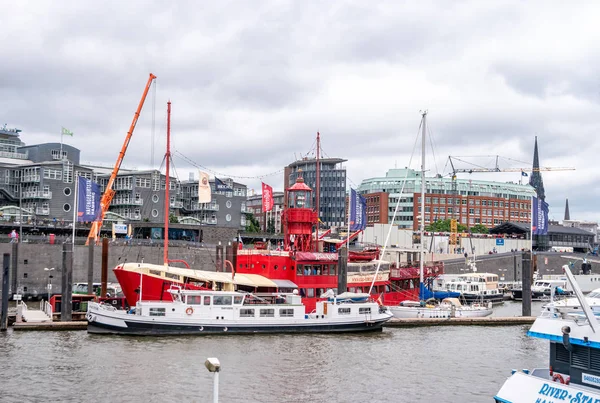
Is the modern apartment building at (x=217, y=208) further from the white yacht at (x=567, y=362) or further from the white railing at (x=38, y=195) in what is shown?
the white yacht at (x=567, y=362)

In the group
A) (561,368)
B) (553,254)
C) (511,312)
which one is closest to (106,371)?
(561,368)

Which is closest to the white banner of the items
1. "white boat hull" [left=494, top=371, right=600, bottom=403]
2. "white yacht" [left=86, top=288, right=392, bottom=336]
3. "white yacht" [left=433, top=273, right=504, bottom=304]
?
"white yacht" [left=86, top=288, right=392, bottom=336]

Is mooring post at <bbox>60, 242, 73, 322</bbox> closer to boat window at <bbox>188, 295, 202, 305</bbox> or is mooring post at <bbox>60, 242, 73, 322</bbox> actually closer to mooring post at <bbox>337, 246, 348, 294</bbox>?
boat window at <bbox>188, 295, 202, 305</bbox>

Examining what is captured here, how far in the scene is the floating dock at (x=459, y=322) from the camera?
197ft

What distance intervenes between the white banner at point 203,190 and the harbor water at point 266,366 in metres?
16.4

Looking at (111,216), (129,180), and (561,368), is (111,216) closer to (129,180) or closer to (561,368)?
(129,180)

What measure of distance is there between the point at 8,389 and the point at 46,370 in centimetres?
408

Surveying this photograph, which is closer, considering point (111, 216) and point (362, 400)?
point (362, 400)

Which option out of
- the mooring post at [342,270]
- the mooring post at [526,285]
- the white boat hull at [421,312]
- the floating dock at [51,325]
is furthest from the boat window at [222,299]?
the mooring post at [526,285]

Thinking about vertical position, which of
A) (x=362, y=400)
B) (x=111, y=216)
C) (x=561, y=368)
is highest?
(x=111, y=216)

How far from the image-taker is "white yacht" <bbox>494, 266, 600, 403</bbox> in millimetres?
22062

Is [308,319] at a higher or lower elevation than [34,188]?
lower

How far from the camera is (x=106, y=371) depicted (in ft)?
123

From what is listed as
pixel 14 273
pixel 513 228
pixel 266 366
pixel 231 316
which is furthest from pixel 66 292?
pixel 513 228
